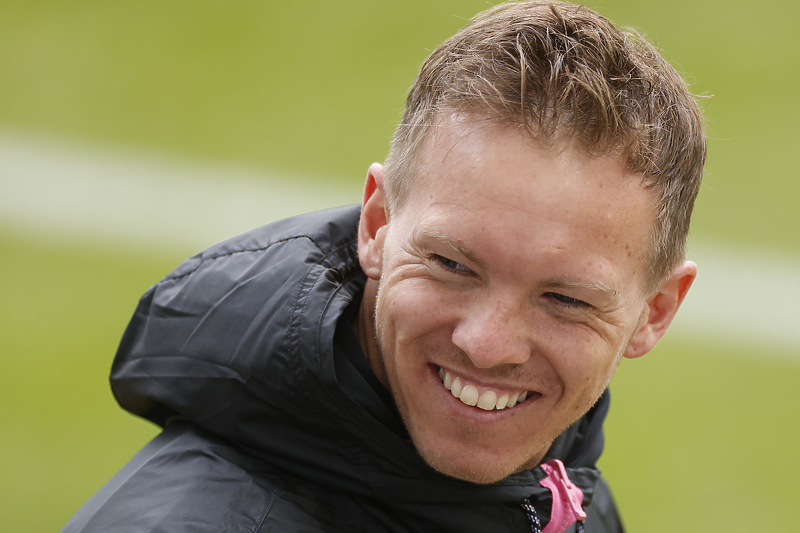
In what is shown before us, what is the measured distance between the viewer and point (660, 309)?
2.13m

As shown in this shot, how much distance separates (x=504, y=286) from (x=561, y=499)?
636 mm

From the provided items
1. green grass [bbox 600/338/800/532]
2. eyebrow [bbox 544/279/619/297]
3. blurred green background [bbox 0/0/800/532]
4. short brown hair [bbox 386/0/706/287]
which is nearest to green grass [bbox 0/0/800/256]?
blurred green background [bbox 0/0/800/532]

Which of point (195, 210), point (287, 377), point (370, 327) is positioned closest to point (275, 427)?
point (287, 377)

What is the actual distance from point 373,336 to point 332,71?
6962mm

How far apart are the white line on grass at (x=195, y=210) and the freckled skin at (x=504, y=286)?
183 inches

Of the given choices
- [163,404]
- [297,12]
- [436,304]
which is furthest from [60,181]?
[436,304]

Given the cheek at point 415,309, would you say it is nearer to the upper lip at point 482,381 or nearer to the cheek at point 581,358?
the upper lip at point 482,381

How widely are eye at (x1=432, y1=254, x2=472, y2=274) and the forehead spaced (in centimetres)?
6

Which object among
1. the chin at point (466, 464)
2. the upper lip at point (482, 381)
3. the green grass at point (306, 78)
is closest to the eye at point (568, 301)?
the upper lip at point (482, 381)

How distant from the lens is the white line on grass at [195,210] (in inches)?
254

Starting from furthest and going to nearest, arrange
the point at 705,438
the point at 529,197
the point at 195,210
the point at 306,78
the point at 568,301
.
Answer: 1. the point at 306,78
2. the point at 195,210
3. the point at 705,438
4. the point at 568,301
5. the point at 529,197

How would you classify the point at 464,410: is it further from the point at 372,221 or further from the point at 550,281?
the point at 372,221

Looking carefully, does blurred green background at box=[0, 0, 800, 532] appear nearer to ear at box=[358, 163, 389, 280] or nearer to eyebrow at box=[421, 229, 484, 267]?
ear at box=[358, 163, 389, 280]

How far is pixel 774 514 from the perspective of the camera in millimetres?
5074
